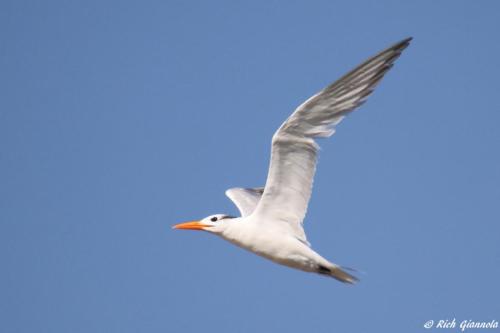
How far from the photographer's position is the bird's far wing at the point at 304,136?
13.4m

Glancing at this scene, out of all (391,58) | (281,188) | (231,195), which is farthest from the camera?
(231,195)

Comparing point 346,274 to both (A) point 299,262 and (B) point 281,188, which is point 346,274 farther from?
(B) point 281,188

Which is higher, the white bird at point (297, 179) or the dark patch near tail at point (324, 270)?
the white bird at point (297, 179)

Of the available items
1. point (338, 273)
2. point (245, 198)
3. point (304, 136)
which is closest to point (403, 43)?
point (304, 136)

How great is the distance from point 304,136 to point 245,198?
343 cm

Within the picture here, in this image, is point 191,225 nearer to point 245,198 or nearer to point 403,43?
point 245,198

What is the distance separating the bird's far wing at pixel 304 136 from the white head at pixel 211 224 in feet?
1.91

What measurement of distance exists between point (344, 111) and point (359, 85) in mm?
433

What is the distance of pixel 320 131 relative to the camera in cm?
1376

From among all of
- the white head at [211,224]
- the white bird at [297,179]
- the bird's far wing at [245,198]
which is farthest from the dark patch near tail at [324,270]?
the bird's far wing at [245,198]

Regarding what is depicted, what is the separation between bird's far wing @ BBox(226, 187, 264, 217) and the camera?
54.0 feet

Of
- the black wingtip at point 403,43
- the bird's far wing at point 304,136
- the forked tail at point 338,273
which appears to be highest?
the black wingtip at point 403,43

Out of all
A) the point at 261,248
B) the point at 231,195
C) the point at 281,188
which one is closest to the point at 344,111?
the point at 281,188

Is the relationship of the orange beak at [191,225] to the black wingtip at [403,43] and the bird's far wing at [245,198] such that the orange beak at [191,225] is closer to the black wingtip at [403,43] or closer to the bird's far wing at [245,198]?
the bird's far wing at [245,198]
